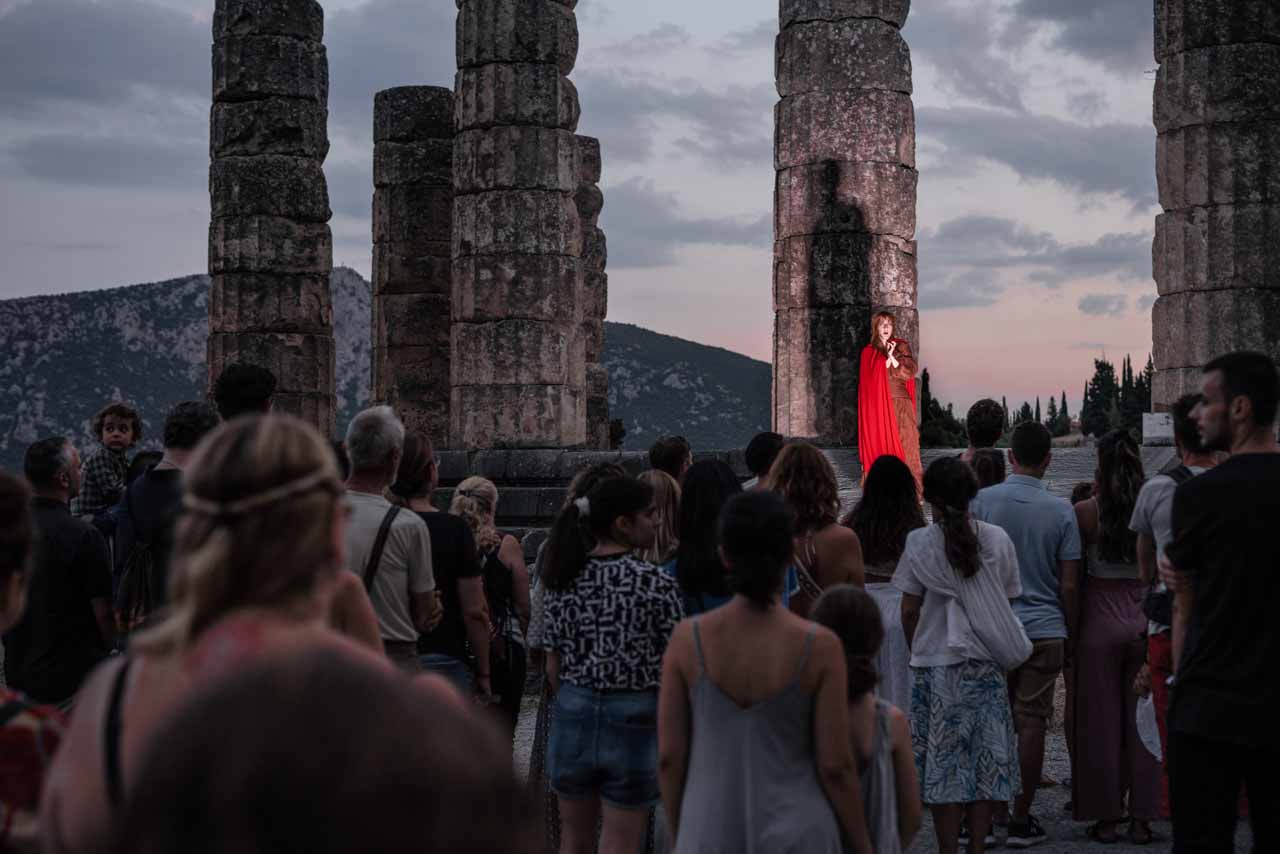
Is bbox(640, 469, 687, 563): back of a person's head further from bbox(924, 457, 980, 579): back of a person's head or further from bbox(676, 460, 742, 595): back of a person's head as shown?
bbox(924, 457, 980, 579): back of a person's head

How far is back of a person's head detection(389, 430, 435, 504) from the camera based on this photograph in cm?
616

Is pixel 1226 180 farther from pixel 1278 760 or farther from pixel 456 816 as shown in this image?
pixel 456 816

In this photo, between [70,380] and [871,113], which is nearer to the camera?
[871,113]

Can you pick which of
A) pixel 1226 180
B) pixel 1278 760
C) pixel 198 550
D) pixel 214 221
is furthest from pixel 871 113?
pixel 198 550

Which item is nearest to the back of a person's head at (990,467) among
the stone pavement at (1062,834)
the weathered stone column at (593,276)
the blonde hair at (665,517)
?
the stone pavement at (1062,834)

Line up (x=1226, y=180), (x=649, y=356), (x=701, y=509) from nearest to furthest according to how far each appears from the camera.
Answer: (x=701, y=509)
(x=1226, y=180)
(x=649, y=356)

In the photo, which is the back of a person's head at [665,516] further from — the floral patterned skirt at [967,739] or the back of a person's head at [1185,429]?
the back of a person's head at [1185,429]

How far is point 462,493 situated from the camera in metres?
6.80

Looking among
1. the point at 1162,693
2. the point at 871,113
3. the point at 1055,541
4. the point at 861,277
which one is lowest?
the point at 1162,693

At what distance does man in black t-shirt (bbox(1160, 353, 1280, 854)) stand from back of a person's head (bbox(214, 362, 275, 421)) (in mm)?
3530

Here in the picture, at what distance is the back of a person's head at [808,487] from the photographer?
6.55 metres

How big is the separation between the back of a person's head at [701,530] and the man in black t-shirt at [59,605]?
2.13 metres

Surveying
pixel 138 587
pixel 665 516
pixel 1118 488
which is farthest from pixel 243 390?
pixel 1118 488

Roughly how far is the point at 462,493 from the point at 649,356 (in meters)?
57.8
